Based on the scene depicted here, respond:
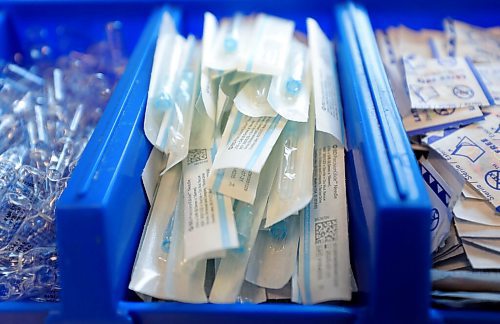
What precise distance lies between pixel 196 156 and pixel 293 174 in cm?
14

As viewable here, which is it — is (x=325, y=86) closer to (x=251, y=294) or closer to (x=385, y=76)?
(x=385, y=76)

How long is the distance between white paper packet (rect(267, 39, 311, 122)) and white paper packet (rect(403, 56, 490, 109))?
0.17 m

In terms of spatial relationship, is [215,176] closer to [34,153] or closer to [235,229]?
[235,229]

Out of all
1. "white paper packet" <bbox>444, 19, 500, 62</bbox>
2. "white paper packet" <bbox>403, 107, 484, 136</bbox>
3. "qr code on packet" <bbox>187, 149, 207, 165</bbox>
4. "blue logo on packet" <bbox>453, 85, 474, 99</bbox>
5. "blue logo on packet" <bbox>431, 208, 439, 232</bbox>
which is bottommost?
"blue logo on packet" <bbox>431, 208, 439, 232</bbox>

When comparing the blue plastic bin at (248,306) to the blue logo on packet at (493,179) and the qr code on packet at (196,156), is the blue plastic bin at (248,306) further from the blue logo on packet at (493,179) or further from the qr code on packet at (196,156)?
the blue logo on packet at (493,179)

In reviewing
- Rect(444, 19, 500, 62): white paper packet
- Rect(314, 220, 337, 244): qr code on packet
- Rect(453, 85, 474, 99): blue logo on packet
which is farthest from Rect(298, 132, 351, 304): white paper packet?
Rect(444, 19, 500, 62): white paper packet

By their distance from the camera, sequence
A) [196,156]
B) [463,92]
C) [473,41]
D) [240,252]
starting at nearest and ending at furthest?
[240,252], [196,156], [463,92], [473,41]

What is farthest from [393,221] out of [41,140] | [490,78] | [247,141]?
[41,140]

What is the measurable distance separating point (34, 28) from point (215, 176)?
2.20 feet

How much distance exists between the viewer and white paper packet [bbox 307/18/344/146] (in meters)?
0.90

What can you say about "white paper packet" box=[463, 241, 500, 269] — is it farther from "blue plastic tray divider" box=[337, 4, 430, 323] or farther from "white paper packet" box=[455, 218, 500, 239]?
"blue plastic tray divider" box=[337, 4, 430, 323]

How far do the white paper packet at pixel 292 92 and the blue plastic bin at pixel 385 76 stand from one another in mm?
65

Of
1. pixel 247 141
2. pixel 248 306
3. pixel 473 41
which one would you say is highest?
pixel 473 41

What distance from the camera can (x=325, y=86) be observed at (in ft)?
3.22
